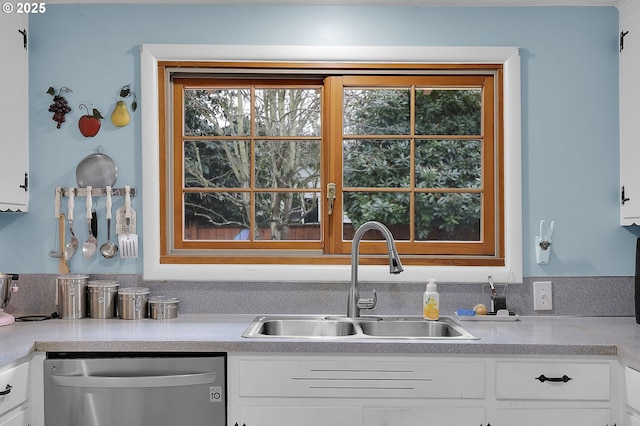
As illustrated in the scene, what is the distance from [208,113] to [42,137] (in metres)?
0.74

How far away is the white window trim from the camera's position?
2643mm

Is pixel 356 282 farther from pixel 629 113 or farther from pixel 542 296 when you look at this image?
pixel 629 113

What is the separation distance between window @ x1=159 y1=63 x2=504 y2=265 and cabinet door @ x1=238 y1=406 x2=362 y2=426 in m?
0.78

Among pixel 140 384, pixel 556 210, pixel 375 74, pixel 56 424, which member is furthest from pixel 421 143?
pixel 56 424

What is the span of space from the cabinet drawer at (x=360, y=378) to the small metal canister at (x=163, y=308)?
602 millimetres

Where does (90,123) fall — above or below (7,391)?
above

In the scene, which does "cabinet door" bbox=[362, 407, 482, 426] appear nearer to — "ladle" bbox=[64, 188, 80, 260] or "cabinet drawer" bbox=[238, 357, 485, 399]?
"cabinet drawer" bbox=[238, 357, 485, 399]

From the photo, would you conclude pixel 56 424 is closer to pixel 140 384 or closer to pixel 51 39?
pixel 140 384

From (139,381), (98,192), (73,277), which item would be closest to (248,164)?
(98,192)

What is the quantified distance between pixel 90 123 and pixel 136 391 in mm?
1233

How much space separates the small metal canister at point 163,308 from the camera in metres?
2.57

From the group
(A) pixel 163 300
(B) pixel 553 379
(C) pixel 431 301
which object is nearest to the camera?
(B) pixel 553 379

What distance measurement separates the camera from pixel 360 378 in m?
2.10

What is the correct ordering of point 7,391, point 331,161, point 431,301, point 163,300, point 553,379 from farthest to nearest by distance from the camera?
point 331,161 < point 163,300 < point 431,301 < point 553,379 < point 7,391
